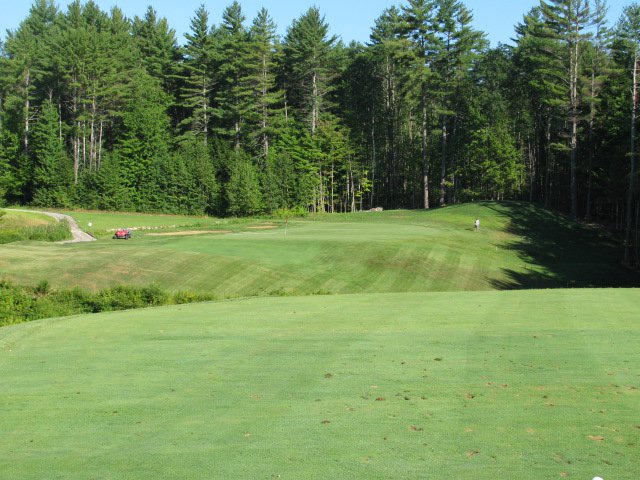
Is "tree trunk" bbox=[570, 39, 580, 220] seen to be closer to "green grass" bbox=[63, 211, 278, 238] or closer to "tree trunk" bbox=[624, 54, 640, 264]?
"tree trunk" bbox=[624, 54, 640, 264]

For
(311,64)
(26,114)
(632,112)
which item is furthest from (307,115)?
(632,112)

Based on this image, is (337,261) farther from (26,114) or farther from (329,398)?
(26,114)

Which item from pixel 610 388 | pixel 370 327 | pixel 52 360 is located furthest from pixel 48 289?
pixel 610 388

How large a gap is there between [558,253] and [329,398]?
4203cm

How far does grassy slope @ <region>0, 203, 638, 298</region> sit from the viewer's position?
31547 mm

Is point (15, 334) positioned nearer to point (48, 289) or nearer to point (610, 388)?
point (48, 289)

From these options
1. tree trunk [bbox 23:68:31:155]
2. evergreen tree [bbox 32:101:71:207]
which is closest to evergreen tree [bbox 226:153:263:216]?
evergreen tree [bbox 32:101:71:207]

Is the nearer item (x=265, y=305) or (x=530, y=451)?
(x=530, y=451)

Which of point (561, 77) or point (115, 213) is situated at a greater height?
point (561, 77)

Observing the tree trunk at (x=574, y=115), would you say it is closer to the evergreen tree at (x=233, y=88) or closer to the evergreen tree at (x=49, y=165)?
the evergreen tree at (x=233, y=88)

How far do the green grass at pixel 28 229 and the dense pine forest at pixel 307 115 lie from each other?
22039 millimetres

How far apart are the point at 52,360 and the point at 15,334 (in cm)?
391

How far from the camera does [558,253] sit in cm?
4766

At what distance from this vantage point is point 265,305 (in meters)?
20.8
